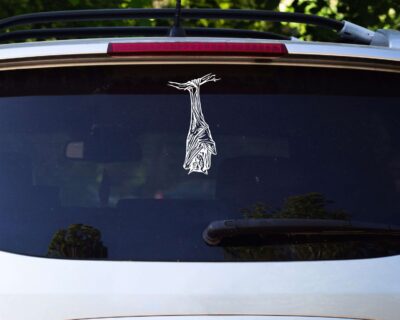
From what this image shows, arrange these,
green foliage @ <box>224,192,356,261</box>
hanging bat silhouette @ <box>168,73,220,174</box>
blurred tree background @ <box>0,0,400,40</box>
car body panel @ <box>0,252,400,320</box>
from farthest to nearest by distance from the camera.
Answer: blurred tree background @ <box>0,0,400,40</box> < hanging bat silhouette @ <box>168,73,220,174</box> < green foliage @ <box>224,192,356,261</box> < car body panel @ <box>0,252,400,320</box>

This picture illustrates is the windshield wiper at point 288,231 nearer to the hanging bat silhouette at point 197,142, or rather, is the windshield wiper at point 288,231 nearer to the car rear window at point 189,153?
the car rear window at point 189,153

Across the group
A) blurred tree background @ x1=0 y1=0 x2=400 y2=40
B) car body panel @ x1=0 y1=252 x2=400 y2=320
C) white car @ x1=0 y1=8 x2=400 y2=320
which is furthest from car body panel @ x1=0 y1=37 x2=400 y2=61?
blurred tree background @ x1=0 y1=0 x2=400 y2=40

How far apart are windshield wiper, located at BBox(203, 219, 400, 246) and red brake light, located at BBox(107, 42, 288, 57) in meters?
0.49

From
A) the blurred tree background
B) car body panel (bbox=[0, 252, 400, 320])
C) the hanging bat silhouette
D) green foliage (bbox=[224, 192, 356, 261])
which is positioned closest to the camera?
car body panel (bbox=[0, 252, 400, 320])

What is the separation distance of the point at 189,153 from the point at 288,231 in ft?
1.15

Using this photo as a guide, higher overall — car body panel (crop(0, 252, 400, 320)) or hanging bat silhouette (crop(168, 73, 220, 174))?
hanging bat silhouette (crop(168, 73, 220, 174))

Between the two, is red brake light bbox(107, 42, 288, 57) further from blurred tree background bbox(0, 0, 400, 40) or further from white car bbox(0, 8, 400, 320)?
blurred tree background bbox(0, 0, 400, 40)

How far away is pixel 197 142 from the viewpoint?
106 inches

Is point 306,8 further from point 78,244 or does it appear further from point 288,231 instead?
point 78,244

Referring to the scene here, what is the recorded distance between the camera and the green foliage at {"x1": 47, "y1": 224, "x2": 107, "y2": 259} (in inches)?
101

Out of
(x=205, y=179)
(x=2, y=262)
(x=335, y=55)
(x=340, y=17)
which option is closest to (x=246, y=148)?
(x=205, y=179)

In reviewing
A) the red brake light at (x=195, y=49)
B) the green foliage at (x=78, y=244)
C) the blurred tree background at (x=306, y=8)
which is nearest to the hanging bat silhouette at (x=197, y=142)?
the red brake light at (x=195, y=49)

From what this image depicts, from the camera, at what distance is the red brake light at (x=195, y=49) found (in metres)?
2.74

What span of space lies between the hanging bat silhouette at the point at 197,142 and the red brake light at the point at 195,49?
11 cm
